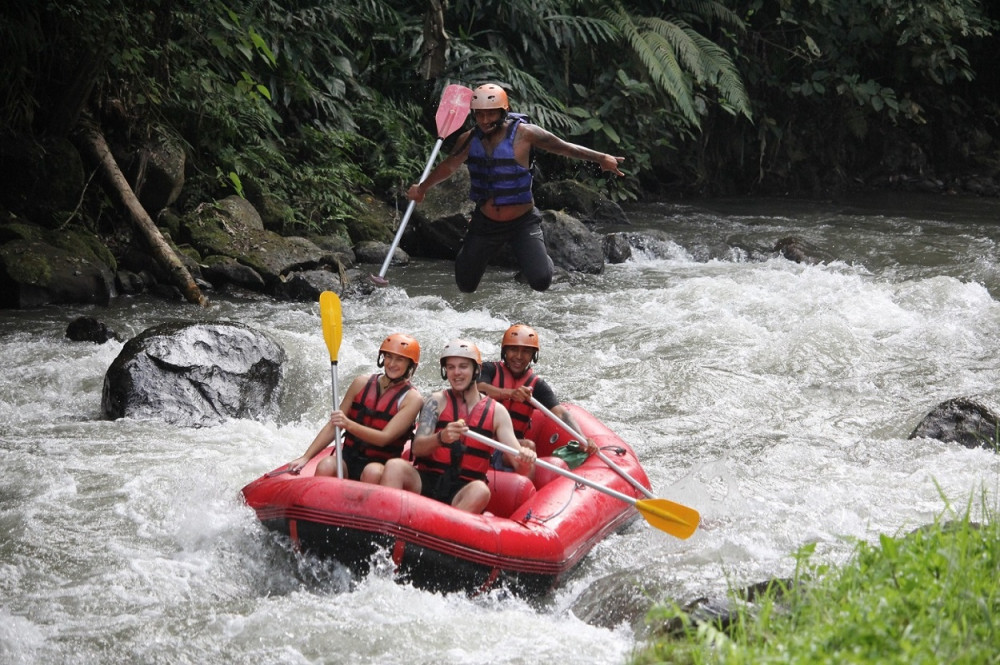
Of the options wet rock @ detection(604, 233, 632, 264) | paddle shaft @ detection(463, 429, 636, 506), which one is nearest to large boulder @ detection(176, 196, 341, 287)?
wet rock @ detection(604, 233, 632, 264)

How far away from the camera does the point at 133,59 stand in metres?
9.23

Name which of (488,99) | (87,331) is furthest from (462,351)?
(87,331)

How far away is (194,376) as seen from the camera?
6.78 m

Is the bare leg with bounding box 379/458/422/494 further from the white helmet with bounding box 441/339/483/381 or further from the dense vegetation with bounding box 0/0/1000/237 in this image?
the dense vegetation with bounding box 0/0/1000/237

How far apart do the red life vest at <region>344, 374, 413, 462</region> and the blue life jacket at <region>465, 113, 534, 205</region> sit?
62.4 inches

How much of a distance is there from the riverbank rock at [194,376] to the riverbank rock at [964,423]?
13.3 feet

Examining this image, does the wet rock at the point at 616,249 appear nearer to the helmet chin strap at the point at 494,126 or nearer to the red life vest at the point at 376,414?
the helmet chin strap at the point at 494,126

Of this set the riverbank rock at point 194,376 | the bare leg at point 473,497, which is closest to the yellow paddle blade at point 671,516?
the bare leg at point 473,497

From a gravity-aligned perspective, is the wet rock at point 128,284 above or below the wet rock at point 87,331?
above

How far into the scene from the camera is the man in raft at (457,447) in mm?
4801

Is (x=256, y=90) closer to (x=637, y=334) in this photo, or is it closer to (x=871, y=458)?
(x=637, y=334)

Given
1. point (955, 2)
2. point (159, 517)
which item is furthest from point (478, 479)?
point (955, 2)

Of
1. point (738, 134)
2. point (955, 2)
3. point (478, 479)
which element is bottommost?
point (478, 479)

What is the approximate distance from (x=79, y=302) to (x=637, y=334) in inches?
181
